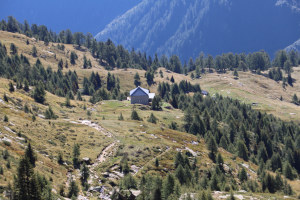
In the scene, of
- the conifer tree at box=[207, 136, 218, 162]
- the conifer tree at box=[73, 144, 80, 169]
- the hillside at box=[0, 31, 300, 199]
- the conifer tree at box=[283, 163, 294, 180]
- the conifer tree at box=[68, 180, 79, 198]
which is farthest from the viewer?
the conifer tree at box=[283, 163, 294, 180]

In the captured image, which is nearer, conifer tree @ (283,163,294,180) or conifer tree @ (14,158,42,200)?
conifer tree @ (14,158,42,200)

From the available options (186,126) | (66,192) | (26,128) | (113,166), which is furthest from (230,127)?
(66,192)

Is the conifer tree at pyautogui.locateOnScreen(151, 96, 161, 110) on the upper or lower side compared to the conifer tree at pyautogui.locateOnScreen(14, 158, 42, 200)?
upper

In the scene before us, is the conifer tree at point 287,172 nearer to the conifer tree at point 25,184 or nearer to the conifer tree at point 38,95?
the conifer tree at point 25,184

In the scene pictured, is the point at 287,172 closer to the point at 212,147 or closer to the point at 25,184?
the point at 212,147

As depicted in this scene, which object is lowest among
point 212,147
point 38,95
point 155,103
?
point 212,147

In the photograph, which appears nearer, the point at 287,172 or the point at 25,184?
the point at 25,184

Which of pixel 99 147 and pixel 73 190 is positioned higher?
pixel 99 147

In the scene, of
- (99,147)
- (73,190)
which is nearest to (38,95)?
(99,147)

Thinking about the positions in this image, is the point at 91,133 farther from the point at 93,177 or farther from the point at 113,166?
the point at 93,177

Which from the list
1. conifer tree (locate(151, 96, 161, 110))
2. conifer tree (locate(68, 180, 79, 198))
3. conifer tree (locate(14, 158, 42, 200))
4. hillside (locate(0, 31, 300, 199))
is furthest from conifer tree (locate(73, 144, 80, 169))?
conifer tree (locate(151, 96, 161, 110))

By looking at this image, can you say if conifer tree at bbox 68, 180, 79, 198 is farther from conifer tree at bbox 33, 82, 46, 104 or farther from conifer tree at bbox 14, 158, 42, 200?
conifer tree at bbox 33, 82, 46, 104

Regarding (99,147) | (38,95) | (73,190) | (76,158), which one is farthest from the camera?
(38,95)

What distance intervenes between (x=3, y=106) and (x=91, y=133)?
2621 cm
